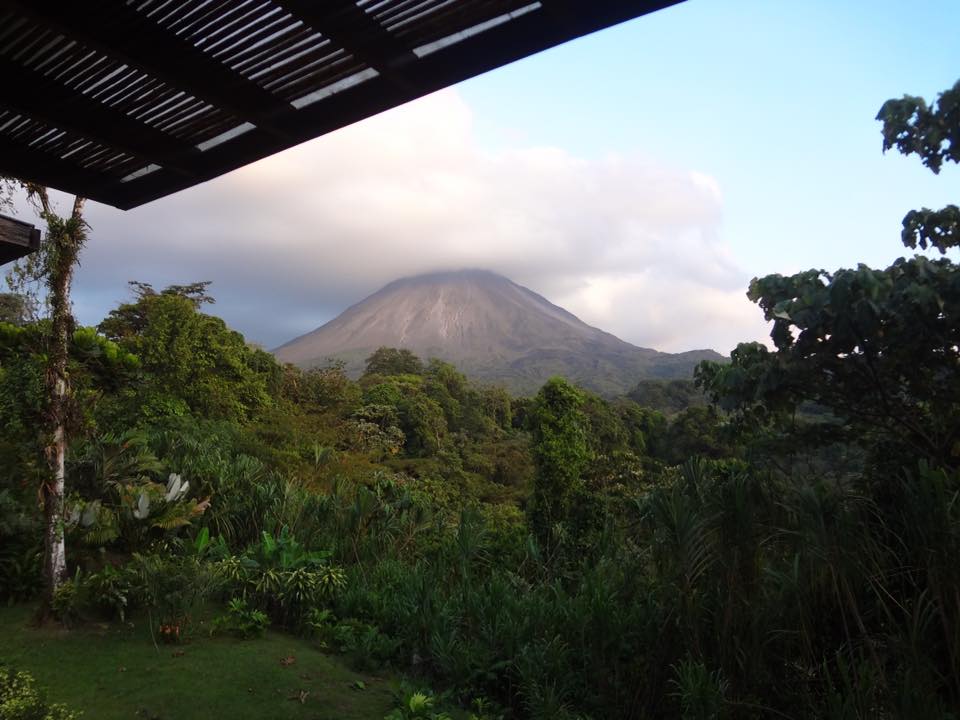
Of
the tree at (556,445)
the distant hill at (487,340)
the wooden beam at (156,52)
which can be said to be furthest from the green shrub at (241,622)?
the distant hill at (487,340)

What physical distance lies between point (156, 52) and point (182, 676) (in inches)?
150

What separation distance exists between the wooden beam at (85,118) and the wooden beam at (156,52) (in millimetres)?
215

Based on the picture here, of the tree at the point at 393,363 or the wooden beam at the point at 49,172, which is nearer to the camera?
the wooden beam at the point at 49,172

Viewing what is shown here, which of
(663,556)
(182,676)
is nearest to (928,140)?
(663,556)

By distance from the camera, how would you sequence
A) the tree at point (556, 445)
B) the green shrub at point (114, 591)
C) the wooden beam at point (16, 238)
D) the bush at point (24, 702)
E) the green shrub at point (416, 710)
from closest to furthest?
the wooden beam at point (16, 238) → the bush at point (24, 702) → the green shrub at point (416, 710) → the green shrub at point (114, 591) → the tree at point (556, 445)

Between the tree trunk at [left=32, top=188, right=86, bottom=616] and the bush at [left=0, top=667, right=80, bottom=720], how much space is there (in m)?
1.05

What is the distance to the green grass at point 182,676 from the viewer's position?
11.4 ft

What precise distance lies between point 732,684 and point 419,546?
435cm

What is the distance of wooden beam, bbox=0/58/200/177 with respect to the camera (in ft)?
3.95

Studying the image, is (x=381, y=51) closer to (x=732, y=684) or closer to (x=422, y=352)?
(x=732, y=684)

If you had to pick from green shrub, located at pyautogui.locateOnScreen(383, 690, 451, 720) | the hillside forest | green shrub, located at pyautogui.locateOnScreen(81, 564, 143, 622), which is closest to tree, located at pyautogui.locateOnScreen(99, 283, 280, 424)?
the hillside forest

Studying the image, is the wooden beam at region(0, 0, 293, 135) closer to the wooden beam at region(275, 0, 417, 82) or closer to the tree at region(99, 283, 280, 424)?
the wooden beam at region(275, 0, 417, 82)

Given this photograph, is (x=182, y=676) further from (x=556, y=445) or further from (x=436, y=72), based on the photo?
(x=556, y=445)

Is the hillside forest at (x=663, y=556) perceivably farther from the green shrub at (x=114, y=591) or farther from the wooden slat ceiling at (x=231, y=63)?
the wooden slat ceiling at (x=231, y=63)
